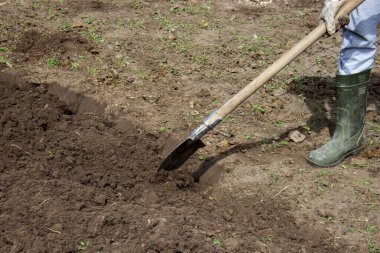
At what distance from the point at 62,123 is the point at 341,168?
2.20m

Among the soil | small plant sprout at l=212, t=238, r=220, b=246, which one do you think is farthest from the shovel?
small plant sprout at l=212, t=238, r=220, b=246

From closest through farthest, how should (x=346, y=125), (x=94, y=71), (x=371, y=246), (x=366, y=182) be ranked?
1. (x=371, y=246)
2. (x=366, y=182)
3. (x=346, y=125)
4. (x=94, y=71)

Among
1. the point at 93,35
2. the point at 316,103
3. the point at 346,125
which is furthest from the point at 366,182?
the point at 93,35

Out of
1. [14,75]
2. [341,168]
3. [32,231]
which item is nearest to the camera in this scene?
[32,231]

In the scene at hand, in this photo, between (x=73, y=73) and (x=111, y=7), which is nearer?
(x=73, y=73)

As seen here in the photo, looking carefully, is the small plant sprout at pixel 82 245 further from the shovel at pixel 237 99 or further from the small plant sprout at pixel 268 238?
the small plant sprout at pixel 268 238

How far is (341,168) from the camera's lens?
3871 mm

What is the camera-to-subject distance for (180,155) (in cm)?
376

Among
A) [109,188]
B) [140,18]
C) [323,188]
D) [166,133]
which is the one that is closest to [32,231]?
[109,188]

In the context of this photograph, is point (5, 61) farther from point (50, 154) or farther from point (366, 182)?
point (366, 182)

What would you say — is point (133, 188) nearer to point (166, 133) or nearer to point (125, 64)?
point (166, 133)

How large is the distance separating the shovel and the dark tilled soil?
144mm

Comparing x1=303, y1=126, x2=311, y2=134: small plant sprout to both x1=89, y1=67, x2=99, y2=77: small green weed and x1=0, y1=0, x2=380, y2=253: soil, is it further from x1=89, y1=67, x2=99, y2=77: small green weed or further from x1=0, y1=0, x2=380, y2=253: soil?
x1=89, y1=67, x2=99, y2=77: small green weed

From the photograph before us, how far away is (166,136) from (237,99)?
0.90 m
